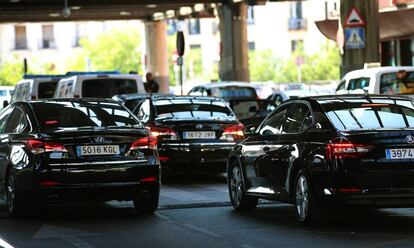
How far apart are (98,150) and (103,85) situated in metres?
13.3

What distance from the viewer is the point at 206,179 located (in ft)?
62.2

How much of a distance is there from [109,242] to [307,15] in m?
91.7

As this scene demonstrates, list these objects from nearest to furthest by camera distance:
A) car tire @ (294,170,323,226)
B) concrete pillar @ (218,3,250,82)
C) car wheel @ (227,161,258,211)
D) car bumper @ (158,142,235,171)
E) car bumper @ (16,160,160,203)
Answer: car tire @ (294,170,323,226), car bumper @ (16,160,160,203), car wheel @ (227,161,258,211), car bumper @ (158,142,235,171), concrete pillar @ (218,3,250,82)

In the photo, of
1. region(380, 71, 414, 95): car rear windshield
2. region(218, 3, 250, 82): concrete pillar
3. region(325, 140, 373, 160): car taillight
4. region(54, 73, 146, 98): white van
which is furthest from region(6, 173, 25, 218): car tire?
region(218, 3, 250, 82): concrete pillar

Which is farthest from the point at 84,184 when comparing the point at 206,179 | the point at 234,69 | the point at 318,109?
the point at 234,69

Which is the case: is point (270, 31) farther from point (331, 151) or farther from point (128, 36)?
point (331, 151)

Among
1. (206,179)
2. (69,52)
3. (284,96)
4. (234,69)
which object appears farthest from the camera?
(69,52)

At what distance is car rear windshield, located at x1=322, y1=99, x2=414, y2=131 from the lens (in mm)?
11555

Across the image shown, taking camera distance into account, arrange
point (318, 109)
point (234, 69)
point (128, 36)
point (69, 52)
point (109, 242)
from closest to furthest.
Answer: point (109, 242)
point (318, 109)
point (234, 69)
point (128, 36)
point (69, 52)

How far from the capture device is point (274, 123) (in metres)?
12.9

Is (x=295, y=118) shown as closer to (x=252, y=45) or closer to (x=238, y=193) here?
(x=238, y=193)

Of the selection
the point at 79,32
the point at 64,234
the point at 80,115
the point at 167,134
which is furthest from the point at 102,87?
the point at 79,32

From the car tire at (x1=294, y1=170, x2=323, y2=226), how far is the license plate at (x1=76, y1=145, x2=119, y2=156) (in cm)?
223

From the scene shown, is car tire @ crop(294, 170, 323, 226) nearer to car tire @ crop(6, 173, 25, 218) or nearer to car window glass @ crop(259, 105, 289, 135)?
car window glass @ crop(259, 105, 289, 135)
